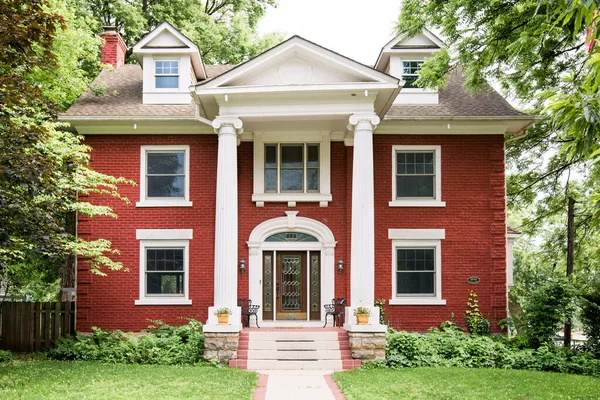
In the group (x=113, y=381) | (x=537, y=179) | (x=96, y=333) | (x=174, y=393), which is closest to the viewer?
(x=174, y=393)

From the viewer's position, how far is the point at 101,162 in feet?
55.0

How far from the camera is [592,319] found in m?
14.7

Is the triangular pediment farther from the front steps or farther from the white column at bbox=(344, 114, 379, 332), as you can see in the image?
the front steps

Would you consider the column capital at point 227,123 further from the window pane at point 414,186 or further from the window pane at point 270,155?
the window pane at point 414,186

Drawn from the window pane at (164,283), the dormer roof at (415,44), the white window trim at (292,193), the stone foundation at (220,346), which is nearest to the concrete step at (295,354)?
the stone foundation at (220,346)

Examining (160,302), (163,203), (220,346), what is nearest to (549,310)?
(220,346)

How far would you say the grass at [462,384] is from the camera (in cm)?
998

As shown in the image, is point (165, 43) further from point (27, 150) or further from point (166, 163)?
point (27, 150)

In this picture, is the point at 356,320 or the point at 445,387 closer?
the point at 445,387

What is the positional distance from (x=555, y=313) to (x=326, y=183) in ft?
22.2

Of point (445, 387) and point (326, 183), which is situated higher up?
point (326, 183)

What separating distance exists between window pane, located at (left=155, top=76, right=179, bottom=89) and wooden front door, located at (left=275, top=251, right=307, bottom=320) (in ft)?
19.6

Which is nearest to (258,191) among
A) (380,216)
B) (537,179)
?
(380,216)

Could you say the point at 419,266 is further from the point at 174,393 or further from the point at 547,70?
the point at 174,393
